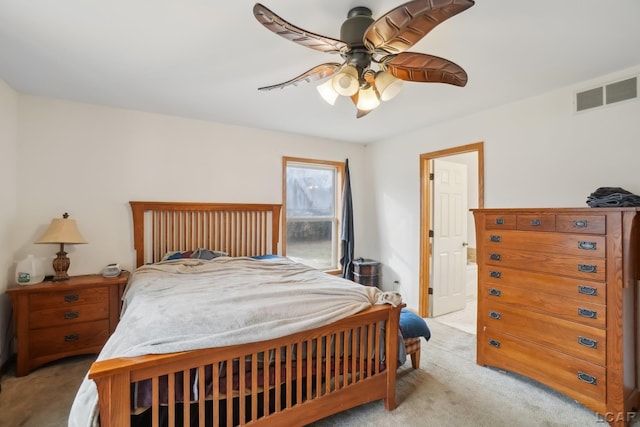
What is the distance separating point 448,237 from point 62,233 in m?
4.22

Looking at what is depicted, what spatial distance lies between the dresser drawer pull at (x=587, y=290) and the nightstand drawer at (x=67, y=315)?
3.77m

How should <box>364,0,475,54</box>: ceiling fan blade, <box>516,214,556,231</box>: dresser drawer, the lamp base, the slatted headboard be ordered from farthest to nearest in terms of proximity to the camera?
the slatted headboard
the lamp base
<box>516,214,556,231</box>: dresser drawer
<box>364,0,475,54</box>: ceiling fan blade

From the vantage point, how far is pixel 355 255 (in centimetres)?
465

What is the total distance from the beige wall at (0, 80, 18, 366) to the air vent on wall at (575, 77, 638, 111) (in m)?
4.75

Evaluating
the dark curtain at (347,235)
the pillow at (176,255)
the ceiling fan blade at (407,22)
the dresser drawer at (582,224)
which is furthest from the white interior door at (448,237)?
the pillow at (176,255)

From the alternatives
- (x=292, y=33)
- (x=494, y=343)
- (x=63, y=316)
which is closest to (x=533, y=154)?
(x=494, y=343)

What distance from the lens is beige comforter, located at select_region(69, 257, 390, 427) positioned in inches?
51.4

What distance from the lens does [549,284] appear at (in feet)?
7.11

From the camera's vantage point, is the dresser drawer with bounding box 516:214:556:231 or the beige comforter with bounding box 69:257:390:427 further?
the dresser drawer with bounding box 516:214:556:231

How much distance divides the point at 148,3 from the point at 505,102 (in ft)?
9.89

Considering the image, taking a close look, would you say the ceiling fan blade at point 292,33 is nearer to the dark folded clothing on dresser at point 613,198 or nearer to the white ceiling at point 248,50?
the white ceiling at point 248,50

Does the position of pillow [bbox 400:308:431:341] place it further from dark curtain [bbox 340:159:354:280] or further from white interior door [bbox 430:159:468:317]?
dark curtain [bbox 340:159:354:280]

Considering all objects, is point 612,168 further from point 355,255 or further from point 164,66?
point 164,66

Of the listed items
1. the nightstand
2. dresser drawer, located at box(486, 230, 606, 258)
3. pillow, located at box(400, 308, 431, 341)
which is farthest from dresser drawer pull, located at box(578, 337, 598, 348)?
the nightstand
